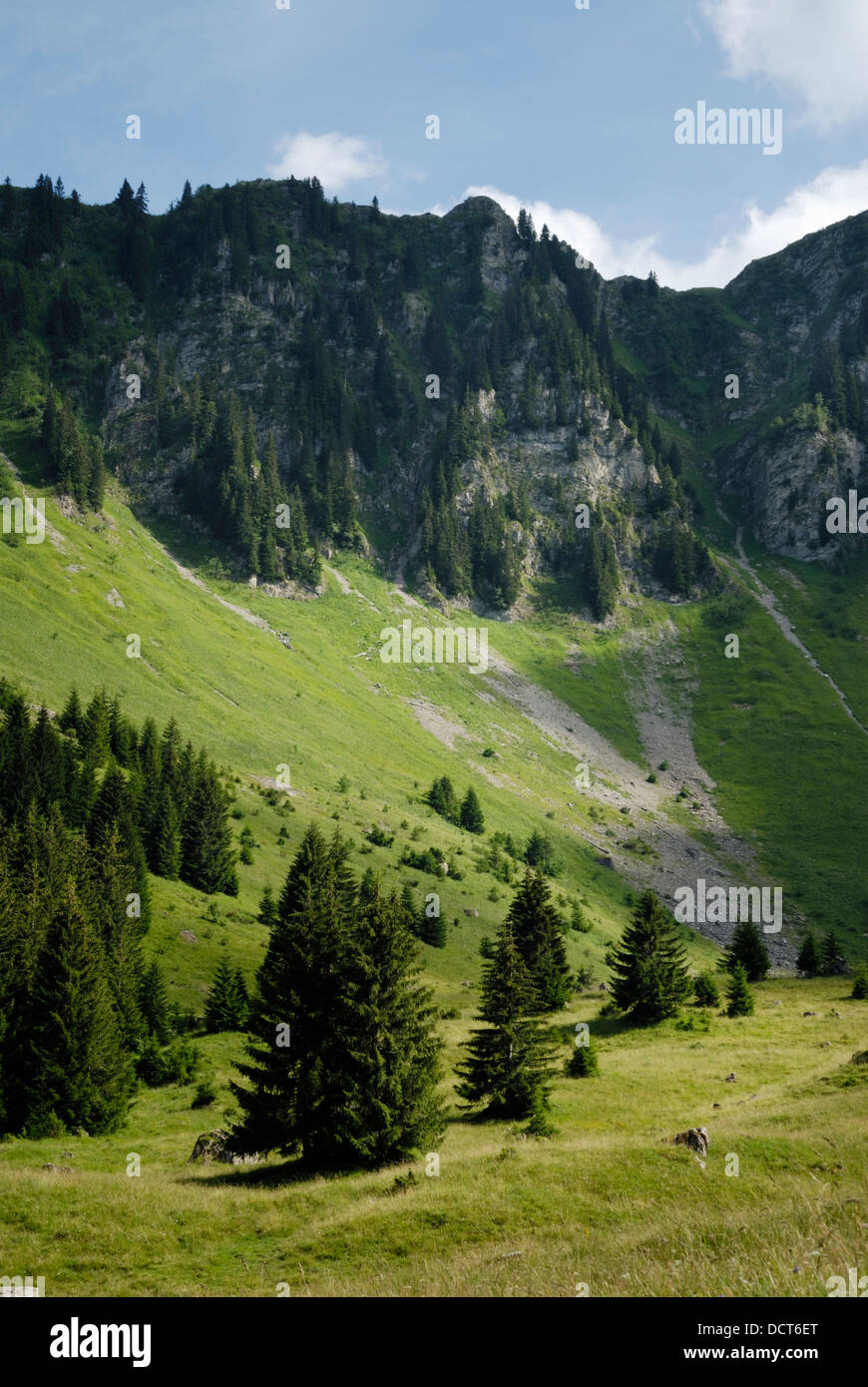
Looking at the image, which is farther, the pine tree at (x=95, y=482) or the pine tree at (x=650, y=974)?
the pine tree at (x=95, y=482)

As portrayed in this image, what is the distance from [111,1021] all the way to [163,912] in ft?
84.3

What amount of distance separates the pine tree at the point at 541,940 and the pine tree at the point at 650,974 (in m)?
5.77

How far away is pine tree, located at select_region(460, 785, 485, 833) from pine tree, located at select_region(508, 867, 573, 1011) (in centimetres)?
4385

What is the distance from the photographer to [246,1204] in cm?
2195

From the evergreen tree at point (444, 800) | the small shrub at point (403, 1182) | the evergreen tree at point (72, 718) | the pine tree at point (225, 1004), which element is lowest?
the pine tree at point (225, 1004)

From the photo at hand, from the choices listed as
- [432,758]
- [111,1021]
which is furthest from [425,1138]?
[432,758]

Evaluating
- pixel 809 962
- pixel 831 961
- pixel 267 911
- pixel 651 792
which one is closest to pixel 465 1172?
pixel 267 911

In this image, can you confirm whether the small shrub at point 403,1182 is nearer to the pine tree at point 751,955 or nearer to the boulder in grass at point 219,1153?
the boulder in grass at point 219,1153

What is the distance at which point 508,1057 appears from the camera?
3375cm

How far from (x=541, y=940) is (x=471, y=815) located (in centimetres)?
4698

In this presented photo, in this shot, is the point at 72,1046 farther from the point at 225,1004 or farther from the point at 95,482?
the point at 95,482

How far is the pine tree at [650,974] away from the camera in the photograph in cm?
4891

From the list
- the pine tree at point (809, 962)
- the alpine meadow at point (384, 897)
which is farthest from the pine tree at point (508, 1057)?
the pine tree at point (809, 962)

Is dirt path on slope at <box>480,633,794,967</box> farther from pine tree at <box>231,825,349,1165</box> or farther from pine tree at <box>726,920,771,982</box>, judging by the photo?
pine tree at <box>231,825,349,1165</box>
